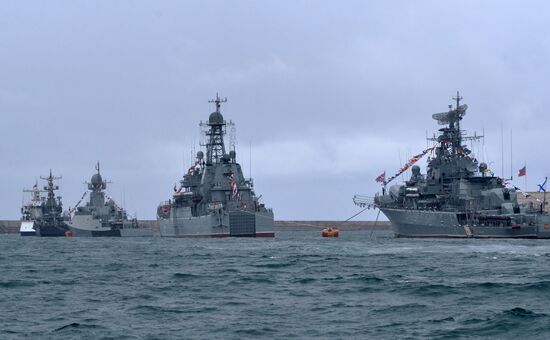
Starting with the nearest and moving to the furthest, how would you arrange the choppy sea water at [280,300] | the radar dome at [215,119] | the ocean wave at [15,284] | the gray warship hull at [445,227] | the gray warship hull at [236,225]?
the choppy sea water at [280,300], the ocean wave at [15,284], the gray warship hull at [445,227], the gray warship hull at [236,225], the radar dome at [215,119]

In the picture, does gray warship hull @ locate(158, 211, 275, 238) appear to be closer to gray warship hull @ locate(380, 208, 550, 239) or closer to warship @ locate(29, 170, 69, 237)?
gray warship hull @ locate(380, 208, 550, 239)

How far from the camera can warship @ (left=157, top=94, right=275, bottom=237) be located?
128m

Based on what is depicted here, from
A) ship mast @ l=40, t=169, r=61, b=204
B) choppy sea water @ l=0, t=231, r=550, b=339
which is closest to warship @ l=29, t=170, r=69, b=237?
ship mast @ l=40, t=169, r=61, b=204

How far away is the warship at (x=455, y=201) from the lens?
10469 centimetres

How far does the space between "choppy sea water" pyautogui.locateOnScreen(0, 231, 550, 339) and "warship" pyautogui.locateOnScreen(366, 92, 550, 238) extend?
4932 centimetres

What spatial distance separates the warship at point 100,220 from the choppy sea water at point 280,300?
112391 millimetres

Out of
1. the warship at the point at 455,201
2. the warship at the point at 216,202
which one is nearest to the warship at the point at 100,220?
the warship at the point at 216,202

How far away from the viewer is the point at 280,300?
35.2 metres

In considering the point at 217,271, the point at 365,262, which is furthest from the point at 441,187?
the point at 217,271

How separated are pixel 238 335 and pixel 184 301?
27.8ft

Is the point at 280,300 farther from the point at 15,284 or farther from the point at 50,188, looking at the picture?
the point at 50,188

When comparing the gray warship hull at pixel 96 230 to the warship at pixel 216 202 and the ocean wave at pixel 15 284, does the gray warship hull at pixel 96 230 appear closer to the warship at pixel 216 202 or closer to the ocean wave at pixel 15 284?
the warship at pixel 216 202

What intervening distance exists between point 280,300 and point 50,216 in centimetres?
16642

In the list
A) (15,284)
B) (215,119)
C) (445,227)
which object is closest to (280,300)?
(15,284)
